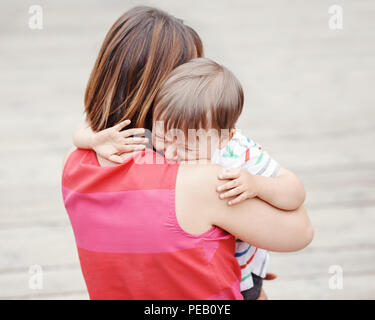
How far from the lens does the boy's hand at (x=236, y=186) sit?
3.63 ft

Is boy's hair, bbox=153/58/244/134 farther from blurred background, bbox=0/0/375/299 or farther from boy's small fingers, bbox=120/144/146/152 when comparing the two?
blurred background, bbox=0/0/375/299

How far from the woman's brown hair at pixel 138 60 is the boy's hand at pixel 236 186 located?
0.25 m

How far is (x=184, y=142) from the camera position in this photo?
118 centimetres

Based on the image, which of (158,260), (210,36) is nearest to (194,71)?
(158,260)

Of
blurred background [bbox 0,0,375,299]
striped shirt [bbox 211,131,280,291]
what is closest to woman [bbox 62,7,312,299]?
striped shirt [bbox 211,131,280,291]

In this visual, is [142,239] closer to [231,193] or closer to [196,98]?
[231,193]

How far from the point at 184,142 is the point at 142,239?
231 millimetres

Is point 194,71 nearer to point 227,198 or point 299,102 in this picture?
point 227,198

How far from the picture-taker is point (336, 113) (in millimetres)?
3902

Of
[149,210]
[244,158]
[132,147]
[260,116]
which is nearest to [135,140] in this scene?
[132,147]

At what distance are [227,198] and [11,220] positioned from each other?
2.13m

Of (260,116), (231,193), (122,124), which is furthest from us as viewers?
(260,116)

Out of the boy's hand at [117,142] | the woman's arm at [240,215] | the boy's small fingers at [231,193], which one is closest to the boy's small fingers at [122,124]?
the boy's hand at [117,142]

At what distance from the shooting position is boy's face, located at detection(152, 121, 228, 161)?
1180 millimetres
